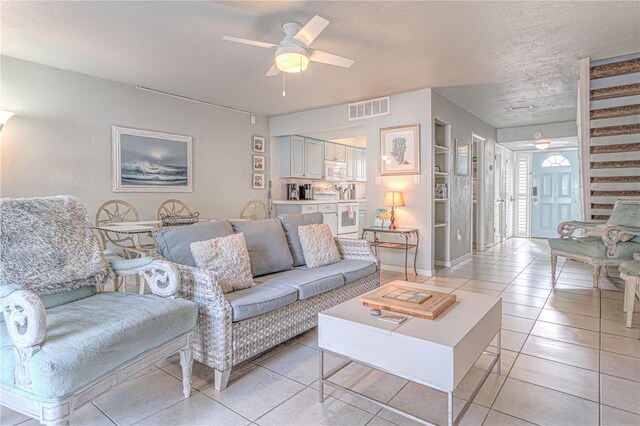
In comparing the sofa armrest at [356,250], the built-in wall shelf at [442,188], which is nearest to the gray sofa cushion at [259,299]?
the sofa armrest at [356,250]

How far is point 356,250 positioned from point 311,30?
1988mm


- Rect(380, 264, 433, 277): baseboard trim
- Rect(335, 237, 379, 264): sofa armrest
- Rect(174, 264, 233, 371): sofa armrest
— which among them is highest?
Rect(335, 237, 379, 264): sofa armrest

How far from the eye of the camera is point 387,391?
1999 mm

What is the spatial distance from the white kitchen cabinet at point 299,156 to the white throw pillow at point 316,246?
3.28 m

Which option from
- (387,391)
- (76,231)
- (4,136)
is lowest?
(387,391)

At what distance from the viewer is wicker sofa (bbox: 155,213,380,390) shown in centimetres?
203

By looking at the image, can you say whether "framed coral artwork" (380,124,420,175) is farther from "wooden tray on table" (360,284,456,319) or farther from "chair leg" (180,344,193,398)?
"chair leg" (180,344,193,398)

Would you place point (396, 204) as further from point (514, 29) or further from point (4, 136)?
point (4, 136)

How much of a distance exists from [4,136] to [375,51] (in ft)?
12.7

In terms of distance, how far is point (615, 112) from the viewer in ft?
11.7

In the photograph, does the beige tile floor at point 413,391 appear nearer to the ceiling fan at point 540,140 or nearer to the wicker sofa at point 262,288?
the wicker sofa at point 262,288

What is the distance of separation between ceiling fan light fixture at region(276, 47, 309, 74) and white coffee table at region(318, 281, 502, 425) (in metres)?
1.91

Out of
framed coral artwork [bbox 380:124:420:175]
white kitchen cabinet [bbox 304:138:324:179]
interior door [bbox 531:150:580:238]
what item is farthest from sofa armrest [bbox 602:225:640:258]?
interior door [bbox 531:150:580:238]

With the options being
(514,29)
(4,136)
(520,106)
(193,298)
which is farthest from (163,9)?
(520,106)
